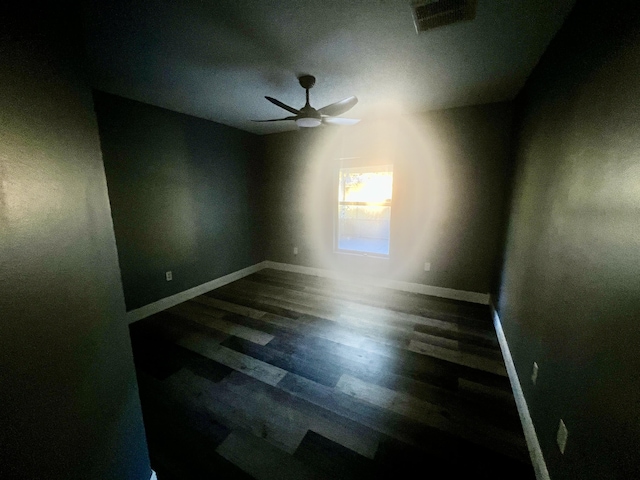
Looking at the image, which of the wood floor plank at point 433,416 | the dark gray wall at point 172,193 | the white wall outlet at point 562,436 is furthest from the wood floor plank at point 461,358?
the dark gray wall at point 172,193

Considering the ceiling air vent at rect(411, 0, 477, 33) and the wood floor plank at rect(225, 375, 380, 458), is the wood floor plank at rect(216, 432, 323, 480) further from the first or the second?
the ceiling air vent at rect(411, 0, 477, 33)

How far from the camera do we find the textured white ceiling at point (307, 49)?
150 cm

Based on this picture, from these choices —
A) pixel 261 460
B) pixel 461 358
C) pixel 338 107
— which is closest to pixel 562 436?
pixel 461 358

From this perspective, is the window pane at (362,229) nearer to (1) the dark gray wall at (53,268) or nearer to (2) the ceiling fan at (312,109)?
(2) the ceiling fan at (312,109)

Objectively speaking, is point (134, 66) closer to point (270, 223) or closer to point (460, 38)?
point (460, 38)

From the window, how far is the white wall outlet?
2932 mm

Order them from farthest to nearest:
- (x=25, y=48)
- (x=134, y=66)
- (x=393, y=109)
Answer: (x=393, y=109) < (x=134, y=66) < (x=25, y=48)

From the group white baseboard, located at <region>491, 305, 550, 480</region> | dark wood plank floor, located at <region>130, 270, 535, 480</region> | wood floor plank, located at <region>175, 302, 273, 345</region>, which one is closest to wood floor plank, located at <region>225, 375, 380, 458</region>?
dark wood plank floor, located at <region>130, 270, 535, 480</region>

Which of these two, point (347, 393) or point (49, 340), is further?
point (347, 393)

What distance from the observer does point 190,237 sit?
11.9 ft

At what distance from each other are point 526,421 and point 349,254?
3.02 meters

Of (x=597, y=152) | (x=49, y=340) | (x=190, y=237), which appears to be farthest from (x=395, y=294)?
(x=49, y=340)

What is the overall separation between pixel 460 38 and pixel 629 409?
2.23 m

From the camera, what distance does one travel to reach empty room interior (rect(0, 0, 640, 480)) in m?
0.81
